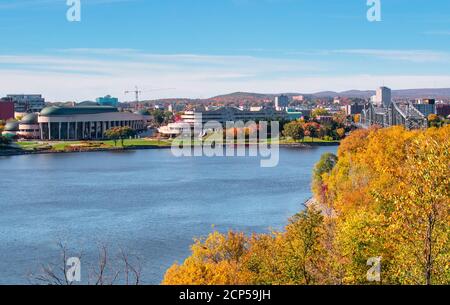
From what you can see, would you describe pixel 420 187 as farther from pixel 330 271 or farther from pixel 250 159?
pixel 250 159

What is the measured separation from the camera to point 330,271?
5.18 metres

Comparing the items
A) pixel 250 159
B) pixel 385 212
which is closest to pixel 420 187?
pixel 385 212

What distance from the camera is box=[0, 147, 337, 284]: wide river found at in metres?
9.20

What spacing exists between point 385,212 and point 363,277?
1883 millimetres

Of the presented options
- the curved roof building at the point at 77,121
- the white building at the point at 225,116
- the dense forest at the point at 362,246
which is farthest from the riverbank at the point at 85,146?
the dense forest at the point at 362,246

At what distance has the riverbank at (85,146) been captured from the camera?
98.5 ft

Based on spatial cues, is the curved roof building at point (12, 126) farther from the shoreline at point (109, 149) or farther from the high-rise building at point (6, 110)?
the high-rise building at point (6, 110)

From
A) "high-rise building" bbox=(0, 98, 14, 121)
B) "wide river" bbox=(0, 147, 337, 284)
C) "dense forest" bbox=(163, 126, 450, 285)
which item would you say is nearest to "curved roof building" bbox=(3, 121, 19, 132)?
"high-rise building" bbox=(0, 98, 14, 121)

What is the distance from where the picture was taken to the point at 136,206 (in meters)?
13.5

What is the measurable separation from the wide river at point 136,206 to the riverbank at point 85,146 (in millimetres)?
5535

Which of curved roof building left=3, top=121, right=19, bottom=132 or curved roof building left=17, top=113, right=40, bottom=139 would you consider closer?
curved roof building left=17, top=113, right=40, bottom=139

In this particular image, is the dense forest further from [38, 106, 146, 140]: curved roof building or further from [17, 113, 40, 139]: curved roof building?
[17, 113, 40, 139]: curved roof building

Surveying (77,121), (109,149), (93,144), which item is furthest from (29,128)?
(109,149)

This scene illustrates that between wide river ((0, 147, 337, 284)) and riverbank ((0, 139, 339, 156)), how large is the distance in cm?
554
